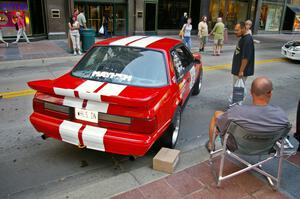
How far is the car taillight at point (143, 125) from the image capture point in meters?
3.20

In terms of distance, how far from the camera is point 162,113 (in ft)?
11.4

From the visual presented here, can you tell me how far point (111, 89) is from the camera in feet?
11.3

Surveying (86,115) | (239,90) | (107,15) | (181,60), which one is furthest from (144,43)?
(107,15)

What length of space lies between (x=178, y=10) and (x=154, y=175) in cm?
1974

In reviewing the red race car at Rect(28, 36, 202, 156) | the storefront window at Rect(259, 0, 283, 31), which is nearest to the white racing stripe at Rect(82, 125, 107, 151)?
the red race car at Rect(28, 36, 202, 156)

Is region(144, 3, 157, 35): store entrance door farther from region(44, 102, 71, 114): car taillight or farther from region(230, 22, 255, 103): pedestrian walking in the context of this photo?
region(44, 102, 71, 114): car taillight

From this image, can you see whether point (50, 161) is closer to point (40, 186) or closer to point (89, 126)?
point (40, 186)

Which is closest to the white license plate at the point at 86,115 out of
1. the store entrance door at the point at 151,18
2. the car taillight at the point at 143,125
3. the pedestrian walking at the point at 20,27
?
the car taillight at the point at 143,125

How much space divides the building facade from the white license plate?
544 inches

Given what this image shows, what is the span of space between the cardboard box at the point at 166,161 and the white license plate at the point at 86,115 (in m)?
0.92

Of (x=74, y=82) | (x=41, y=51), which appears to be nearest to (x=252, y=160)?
(x=74, y=82)

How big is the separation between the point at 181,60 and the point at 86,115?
2.16m

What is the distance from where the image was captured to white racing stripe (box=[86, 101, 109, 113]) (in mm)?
3248

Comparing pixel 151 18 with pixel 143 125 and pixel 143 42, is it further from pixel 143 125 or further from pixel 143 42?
pixel 143 125
